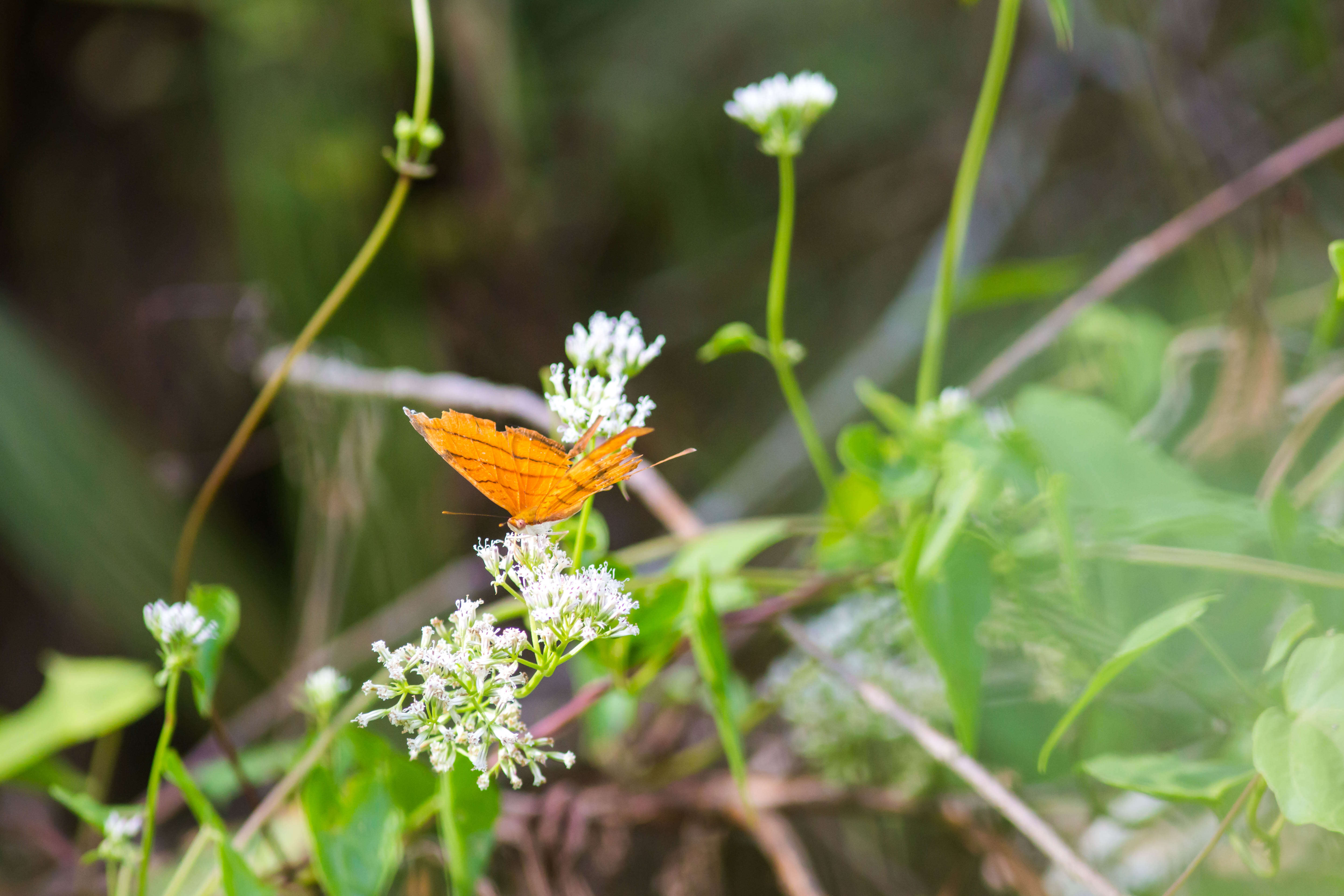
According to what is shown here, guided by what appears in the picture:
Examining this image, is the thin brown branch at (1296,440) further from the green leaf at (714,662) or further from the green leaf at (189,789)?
the green leaf at (189,789)

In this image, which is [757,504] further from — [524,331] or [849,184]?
[849,184]

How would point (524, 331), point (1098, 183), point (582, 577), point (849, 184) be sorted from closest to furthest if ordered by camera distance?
point (582, 577) < point (524, 331) < point (1098, 183) < point (849, 184)

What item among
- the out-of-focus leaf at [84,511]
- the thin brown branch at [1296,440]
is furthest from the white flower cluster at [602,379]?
the out-of-focus leaf at [84,511]

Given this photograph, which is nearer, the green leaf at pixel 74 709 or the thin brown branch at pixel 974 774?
the thin brown branch at pixel 974 774

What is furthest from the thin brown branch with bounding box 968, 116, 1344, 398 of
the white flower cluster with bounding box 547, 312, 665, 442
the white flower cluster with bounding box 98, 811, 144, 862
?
the white flower cluster with bounding box 98, 811, 144, 862

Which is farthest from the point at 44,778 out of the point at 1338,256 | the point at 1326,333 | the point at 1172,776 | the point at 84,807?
the point at 1326,333

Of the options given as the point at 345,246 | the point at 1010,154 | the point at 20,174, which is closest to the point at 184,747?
the point at 345,246

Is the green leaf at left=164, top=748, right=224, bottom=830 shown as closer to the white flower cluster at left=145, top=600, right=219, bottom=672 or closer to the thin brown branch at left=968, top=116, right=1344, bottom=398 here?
the white flower cluster at left=145, top=600, right=219, bottom=672
